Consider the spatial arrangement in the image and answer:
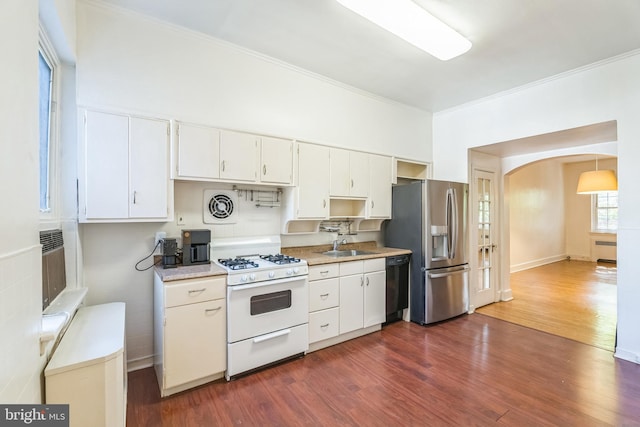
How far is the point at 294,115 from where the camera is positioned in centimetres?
330

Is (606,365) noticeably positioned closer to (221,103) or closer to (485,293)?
(485,293)

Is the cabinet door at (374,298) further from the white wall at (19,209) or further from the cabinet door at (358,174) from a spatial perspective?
the white wall at (19,209)

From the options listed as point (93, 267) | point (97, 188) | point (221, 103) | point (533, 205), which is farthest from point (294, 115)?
point (533, 205)

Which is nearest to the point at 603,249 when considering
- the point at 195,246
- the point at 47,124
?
the point at 195,246

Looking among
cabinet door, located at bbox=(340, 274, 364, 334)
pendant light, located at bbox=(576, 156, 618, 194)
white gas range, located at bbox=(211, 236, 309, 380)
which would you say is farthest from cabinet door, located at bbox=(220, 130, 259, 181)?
pendant light, located at bbox=(576, 156, 618, 194)

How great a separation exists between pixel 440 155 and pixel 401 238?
1.58 m

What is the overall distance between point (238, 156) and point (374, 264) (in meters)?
1.98

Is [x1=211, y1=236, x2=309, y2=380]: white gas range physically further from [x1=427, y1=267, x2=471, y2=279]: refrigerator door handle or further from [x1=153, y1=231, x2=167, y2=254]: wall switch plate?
[x1=427, y1=267, x2=471, y2=279]: refrigerator door handle

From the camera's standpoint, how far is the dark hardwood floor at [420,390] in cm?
202

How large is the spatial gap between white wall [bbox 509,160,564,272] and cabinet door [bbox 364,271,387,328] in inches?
187

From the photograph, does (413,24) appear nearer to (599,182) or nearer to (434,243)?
(434,243)

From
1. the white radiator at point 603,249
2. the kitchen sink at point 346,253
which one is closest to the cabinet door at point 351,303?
the kitchen sink at point 346,253

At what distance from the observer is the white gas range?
2.45 m

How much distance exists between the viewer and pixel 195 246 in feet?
8.84
